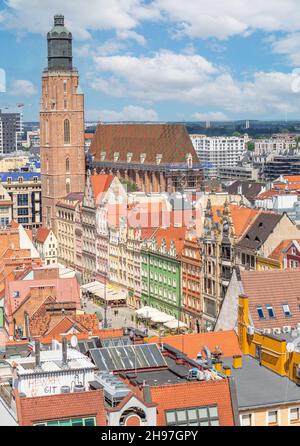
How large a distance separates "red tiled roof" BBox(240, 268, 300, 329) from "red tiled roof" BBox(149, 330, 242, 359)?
100 cm

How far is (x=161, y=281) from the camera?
153 ft

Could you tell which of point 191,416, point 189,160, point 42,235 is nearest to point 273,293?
point 191,416

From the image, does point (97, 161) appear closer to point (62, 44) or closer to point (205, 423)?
point (62, 44)

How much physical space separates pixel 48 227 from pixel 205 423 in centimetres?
6162

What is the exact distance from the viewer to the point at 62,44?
246ft

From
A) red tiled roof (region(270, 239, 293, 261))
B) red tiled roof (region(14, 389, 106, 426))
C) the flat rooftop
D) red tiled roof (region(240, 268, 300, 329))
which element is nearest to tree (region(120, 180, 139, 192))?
red tiled roof (region(270, 239, 293, 261))

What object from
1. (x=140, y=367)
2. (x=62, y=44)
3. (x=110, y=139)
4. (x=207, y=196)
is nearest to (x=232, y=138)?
(x=110, y=139)

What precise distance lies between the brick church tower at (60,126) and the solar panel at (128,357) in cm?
5700

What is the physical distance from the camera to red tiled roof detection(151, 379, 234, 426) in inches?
526

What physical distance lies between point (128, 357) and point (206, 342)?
4.23m

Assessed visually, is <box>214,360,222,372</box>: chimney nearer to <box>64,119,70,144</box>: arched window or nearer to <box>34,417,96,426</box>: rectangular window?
<box>34,417,96,426</box>: rectangular window

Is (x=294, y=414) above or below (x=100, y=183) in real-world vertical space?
below

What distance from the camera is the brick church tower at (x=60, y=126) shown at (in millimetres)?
74812

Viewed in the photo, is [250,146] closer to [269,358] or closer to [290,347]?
A: [269,358]
